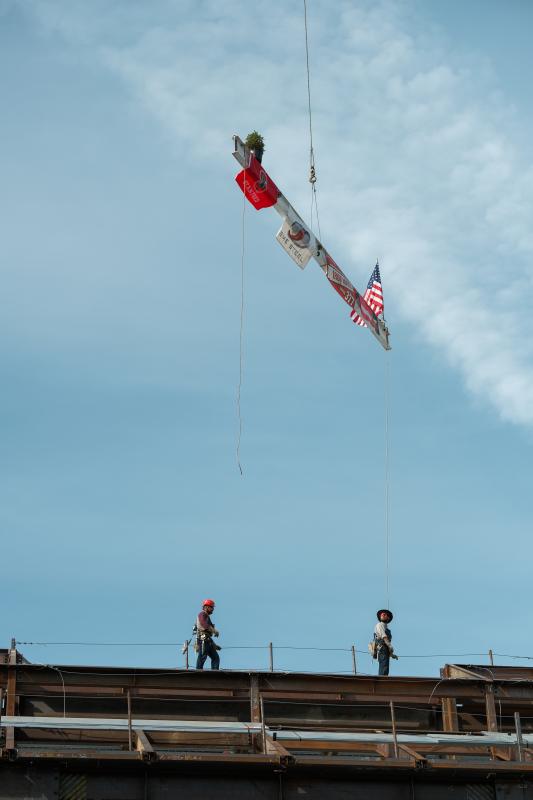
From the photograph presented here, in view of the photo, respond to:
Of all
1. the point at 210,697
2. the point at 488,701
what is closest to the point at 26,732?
the point at 210,697

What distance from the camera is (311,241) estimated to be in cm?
4228

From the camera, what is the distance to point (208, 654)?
27984 millimetres

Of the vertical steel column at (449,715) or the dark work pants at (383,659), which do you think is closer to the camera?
the vertical steel column at (449,715)

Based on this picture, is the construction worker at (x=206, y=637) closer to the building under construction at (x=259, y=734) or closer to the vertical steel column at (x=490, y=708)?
the building under construction at (x=259, y=734)

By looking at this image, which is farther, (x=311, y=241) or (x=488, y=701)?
(x=311, y=241)

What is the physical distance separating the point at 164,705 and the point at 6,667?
345cm

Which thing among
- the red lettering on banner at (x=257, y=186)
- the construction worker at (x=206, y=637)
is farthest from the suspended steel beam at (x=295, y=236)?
the construction worker at (x=206, y=637)

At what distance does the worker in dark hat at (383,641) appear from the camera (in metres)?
28.8

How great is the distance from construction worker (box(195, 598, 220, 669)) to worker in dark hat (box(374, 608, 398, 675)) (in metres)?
3.88

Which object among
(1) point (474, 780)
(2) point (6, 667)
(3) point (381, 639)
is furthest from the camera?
(3) point (381, 639)

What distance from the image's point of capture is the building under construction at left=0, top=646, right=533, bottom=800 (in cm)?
2077

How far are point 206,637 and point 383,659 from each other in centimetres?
431

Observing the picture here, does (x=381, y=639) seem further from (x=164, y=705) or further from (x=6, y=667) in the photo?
(x=6, y=667)

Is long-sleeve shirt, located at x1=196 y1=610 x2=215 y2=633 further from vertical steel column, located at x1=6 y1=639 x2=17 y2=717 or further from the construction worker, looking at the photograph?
vertical steel column, located at x1=6 y1=639 x2=17 y2=717
